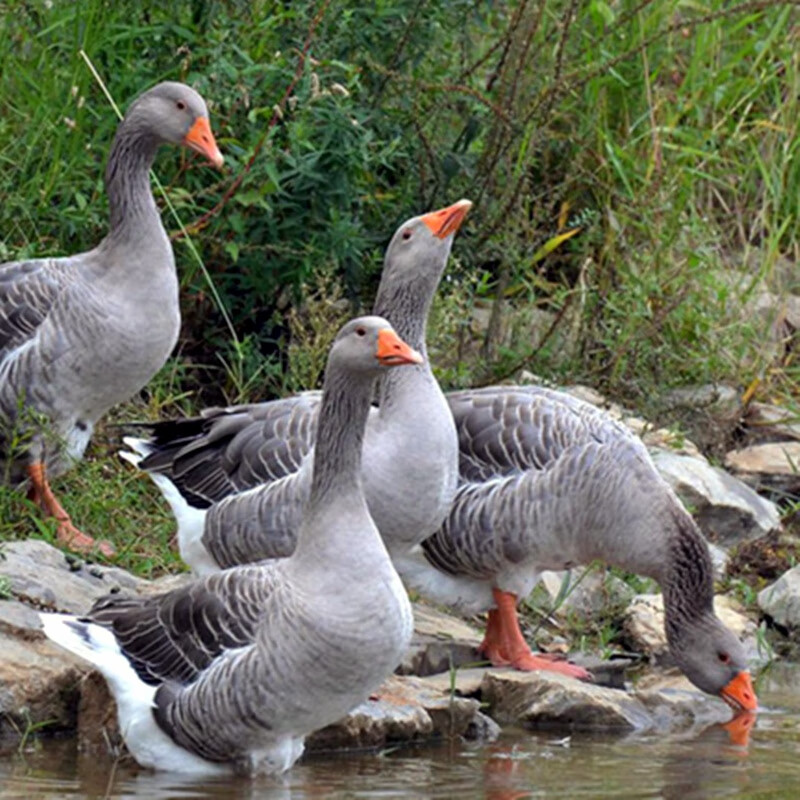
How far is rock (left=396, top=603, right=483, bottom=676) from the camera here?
7.74 metres

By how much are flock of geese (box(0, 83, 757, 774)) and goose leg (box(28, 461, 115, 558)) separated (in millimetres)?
18

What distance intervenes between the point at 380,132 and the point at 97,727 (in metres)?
4.54

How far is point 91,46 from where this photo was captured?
9828 millimetres

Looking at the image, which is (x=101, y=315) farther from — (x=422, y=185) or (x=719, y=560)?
(x=719, y=560)

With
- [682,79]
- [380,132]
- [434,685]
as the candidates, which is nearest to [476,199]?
[380,132]

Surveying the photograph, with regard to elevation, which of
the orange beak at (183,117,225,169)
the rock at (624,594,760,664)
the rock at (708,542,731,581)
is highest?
the orange beak at (183,117,225,169)

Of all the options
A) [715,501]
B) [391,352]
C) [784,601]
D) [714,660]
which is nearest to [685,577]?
[714,660]

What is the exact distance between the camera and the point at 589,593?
29.7 ft

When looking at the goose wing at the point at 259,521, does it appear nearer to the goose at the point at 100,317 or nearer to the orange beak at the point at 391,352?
the goose at the point at 100,317

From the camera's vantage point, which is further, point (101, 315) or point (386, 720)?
point (101, 315)

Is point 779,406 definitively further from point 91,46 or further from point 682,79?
point 91,46

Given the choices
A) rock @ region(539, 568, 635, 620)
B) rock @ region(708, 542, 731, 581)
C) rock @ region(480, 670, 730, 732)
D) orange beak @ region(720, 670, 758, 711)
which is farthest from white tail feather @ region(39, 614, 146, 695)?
rock @ region(708, 542, 731, 581)

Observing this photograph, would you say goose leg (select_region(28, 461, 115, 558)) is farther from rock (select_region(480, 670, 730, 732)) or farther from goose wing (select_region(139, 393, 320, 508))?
rock (select_region(480, 670, 730, 732))

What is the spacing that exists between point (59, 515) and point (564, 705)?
2.54 m
